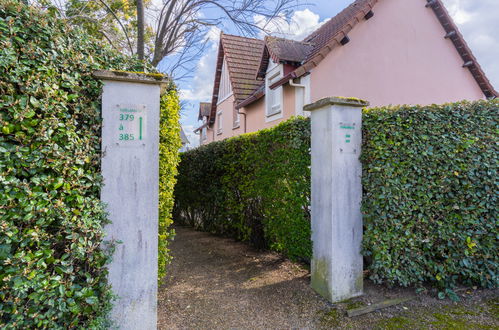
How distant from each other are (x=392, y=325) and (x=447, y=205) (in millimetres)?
1564

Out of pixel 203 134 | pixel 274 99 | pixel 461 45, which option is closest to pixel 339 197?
pixel 274 99

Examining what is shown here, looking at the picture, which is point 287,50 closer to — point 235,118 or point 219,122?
point 235,118

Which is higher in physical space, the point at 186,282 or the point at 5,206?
the point at 5,206

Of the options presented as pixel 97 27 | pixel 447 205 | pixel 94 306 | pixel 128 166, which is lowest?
pixel 94 306

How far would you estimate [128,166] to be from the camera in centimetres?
251

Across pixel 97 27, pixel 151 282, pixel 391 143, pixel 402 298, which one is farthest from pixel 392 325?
pixel 97 27

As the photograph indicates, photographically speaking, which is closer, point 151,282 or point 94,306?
point 94,306

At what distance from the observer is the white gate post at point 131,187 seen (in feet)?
8.04

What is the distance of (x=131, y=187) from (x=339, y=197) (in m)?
2.24

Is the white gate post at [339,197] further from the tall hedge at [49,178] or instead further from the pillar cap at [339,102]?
the tall hedge at [49,178]

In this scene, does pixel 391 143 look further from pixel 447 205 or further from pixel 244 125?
pixel 244 125

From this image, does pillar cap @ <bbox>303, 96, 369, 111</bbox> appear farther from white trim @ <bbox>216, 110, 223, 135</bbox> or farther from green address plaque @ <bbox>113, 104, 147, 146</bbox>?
white trim @ <bbox>216, 110, 223, 135</bbox>

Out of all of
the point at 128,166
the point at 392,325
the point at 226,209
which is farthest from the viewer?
the point at 226,209

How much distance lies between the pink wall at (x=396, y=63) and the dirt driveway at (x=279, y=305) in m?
5.63
